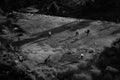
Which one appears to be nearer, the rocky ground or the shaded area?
the rocky ground

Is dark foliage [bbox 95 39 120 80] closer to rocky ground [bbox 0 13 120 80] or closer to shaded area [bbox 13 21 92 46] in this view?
rocky ground [bbox 0 13 120 80]

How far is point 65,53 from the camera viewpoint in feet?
36.5

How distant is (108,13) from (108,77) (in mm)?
9819

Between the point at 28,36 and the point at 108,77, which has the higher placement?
the point at 28,36

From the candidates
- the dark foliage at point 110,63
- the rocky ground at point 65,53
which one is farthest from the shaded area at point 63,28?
the dark foliage at point 110,63

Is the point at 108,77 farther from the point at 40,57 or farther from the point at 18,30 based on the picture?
the point at 18,30

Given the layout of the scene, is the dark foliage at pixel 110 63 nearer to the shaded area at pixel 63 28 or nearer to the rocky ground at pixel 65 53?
the rocky ground at pixel 65 53

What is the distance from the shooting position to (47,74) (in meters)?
9.45

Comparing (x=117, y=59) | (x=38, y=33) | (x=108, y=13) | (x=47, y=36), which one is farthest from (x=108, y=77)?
(x=108, y=13)

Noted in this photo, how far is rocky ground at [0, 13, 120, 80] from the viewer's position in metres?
9.29

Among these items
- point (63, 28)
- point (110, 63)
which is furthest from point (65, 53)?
point (63, 28)

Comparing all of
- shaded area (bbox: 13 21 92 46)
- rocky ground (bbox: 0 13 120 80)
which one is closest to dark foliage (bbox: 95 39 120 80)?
rocky ground (bbox: 0 13 120 80)

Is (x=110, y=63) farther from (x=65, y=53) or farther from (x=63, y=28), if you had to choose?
(x=63, y=28)

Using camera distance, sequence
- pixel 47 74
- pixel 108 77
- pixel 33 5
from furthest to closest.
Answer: pixel 33 5 < pixel 47 74 < pixel 108 77
